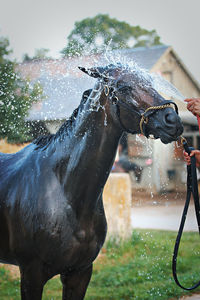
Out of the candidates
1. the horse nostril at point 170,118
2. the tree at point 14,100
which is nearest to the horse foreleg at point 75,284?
the horse nostril at point 170,118

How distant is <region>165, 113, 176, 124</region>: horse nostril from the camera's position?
2139mm

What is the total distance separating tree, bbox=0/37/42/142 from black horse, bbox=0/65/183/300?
300cm

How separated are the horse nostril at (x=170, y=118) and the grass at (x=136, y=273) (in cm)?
307

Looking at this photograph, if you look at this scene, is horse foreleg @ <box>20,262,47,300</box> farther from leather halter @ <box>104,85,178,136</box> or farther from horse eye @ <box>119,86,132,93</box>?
horse eye @ <box>119,86,132,93</box>

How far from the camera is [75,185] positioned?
242 centimetres

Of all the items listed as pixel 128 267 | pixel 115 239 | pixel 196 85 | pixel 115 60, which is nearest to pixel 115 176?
pixel 115 239

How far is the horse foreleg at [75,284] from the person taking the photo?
259 centimetres

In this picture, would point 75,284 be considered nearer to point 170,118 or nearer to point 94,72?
point 170,118

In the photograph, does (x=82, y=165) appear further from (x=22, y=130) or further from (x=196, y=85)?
(x=196, y=85)

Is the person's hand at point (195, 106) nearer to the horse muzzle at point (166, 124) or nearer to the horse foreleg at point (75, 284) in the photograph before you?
the horse muzzle at point (166, 124)

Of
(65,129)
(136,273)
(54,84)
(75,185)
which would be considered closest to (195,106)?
(65,129)

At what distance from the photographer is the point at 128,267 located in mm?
5766

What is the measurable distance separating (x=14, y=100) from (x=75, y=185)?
382 cm

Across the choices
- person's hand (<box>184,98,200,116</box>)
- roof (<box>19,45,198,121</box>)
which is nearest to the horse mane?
person's hand (<box>184,98,200,116</box>)
